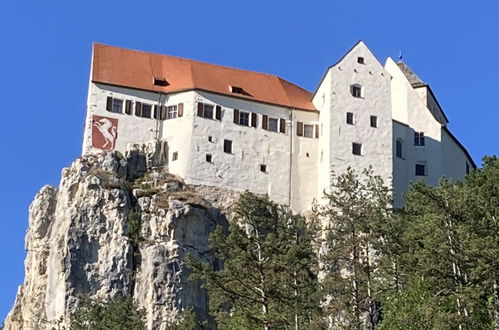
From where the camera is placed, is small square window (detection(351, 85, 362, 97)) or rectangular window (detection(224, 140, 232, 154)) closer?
rectangular window (detection(224, 140, 232, 154))

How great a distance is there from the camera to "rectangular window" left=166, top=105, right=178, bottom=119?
72.9 metres

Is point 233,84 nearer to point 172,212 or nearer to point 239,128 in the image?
point 239,128

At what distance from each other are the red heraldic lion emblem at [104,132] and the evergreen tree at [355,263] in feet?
93.0

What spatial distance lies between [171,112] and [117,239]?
11041mm

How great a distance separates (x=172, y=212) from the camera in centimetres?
6675

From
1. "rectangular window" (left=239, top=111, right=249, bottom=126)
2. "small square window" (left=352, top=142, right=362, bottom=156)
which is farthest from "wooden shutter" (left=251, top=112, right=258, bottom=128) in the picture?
"small square window" (left=352, top=142, right=362, bottom=156)

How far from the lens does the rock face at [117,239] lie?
6406cm

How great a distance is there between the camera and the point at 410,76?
82750mm

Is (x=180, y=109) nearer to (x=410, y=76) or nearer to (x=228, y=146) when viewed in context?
(x=228, y=146)

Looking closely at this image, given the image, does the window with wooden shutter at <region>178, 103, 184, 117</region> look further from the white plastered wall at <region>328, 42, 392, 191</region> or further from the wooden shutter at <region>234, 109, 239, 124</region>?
the white plastered wall at <region>328, 42, 392, 191</region>

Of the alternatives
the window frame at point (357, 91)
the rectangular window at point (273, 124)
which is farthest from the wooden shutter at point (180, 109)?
the window frame at point (357, 91)

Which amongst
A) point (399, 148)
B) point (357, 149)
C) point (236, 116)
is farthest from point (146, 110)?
point (399, 148)

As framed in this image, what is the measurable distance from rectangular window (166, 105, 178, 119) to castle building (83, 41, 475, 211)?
7 cm

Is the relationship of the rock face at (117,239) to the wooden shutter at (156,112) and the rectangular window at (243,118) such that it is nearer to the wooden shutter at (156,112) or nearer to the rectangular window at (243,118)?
the wooden shutter at (156,112)
